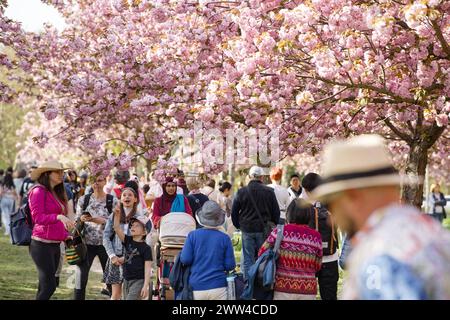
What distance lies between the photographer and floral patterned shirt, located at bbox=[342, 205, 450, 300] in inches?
132

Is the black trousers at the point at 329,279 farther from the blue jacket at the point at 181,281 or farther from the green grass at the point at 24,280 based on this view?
the green grass at the point at 24,280

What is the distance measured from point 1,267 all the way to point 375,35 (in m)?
9.13

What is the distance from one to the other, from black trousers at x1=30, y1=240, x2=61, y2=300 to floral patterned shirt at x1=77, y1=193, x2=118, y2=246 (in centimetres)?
116

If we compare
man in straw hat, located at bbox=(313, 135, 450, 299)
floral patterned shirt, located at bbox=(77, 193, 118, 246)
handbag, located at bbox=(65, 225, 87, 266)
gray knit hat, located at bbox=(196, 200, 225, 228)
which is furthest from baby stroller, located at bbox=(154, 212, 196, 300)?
man in straw hat, located at bbox=(313, 135, 450, 299)

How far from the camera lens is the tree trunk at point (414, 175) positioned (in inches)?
611

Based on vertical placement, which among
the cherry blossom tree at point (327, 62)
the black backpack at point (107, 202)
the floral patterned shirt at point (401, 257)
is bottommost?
the floral patterned shirt at point (401, 257)

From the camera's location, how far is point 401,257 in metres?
3.38

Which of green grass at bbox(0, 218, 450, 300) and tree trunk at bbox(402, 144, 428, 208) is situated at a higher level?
tree trunk at bbox(402, 144, 428, 208)

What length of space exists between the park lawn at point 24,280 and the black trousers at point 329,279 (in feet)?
10.6

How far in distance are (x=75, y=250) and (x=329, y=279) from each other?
289cm

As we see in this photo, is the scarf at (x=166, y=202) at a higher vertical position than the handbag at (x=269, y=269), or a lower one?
higher

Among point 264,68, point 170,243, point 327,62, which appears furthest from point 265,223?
point 327,62

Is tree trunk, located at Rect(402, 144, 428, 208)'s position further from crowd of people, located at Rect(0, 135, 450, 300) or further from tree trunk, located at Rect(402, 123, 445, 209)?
crowd of people, located at Rect(0, 135, 450, 300)

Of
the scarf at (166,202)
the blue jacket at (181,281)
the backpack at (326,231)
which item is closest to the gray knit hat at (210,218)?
the blue jacket at (181,281)
